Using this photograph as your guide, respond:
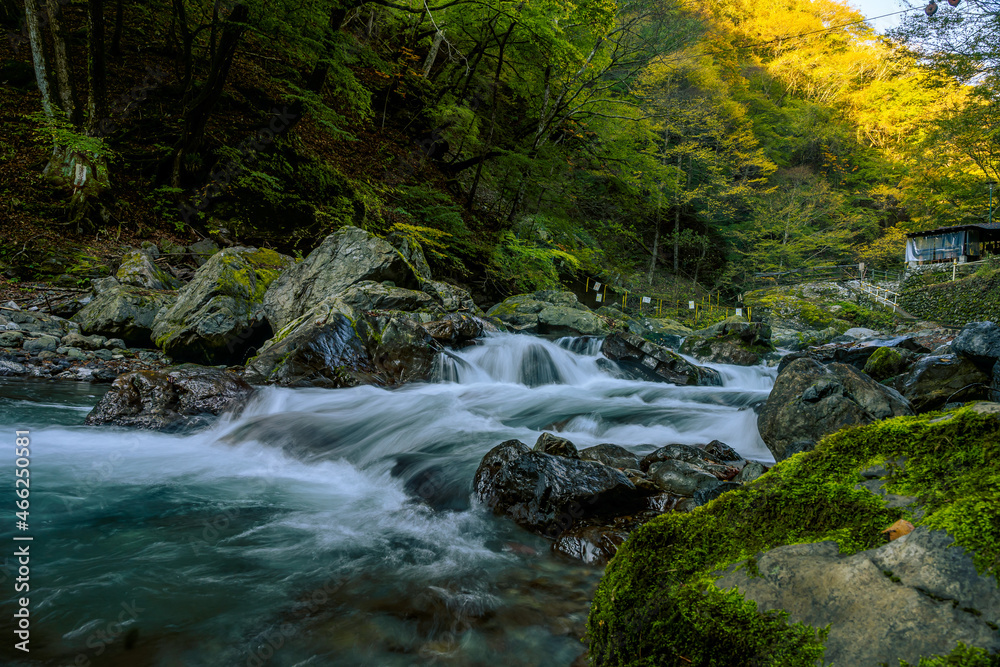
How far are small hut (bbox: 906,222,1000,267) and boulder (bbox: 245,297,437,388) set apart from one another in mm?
28405

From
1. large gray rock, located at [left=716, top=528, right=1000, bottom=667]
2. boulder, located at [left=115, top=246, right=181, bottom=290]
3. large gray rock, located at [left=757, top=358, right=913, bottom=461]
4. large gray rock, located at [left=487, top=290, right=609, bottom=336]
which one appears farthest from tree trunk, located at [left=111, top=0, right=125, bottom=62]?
large gray rock, located at [left=716, top=528, right=1000, bottom=667]

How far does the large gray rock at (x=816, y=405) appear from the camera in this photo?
4.06m

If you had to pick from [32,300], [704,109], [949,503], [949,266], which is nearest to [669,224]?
[704,109]

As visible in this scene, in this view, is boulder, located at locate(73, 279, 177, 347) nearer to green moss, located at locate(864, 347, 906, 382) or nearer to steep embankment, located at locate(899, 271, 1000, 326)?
green moss, located at locate(864, 347, 906, 382)

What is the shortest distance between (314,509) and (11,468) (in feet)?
8.71

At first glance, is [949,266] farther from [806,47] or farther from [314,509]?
[314,509]

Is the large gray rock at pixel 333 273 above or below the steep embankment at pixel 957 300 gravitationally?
above

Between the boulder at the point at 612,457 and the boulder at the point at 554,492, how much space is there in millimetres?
837

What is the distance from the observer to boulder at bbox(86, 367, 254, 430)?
5148 mm

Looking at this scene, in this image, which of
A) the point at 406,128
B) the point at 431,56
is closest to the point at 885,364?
the point at 431,56

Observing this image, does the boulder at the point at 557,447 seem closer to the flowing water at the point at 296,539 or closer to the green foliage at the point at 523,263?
the flowing water at the point at 296,539

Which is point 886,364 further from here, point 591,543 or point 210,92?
point 210,92

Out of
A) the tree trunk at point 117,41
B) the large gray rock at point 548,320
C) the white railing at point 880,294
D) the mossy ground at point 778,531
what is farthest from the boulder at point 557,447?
the white railing at point 880,294

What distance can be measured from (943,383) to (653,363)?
4850 mm
